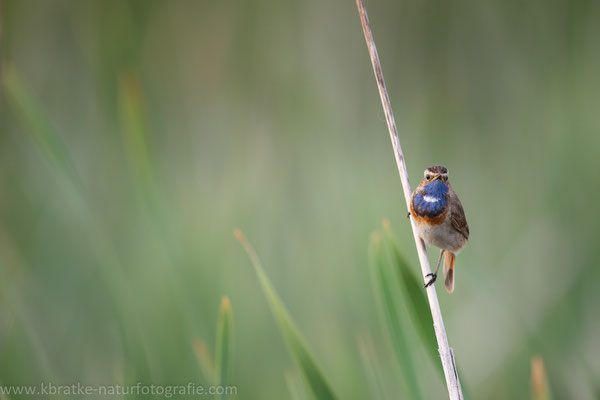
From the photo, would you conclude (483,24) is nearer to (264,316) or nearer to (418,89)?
(418,89)

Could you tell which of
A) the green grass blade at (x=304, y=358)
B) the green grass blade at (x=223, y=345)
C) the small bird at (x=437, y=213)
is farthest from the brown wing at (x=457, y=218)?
the green grass blade at (x=223, y=345)

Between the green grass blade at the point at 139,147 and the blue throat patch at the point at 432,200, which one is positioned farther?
the green grass blade at the point at 139,147

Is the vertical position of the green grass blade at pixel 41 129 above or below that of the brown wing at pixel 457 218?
above

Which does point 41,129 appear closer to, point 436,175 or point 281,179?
point 436,175

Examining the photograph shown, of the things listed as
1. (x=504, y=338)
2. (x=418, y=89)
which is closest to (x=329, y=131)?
(x=418, y=89)

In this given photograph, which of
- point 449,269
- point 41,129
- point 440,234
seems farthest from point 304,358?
point 41,129

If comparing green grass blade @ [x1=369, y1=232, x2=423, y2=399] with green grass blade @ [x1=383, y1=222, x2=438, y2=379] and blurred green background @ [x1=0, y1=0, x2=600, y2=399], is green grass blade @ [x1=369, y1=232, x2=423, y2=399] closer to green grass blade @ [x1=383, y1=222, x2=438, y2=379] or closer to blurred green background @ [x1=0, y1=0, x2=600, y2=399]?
green grass blade @ [x1=383, y1=222, x2=438, y2=379]

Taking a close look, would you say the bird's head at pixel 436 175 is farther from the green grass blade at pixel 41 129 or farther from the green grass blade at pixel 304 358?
the green grass blade at pixel 41 129
